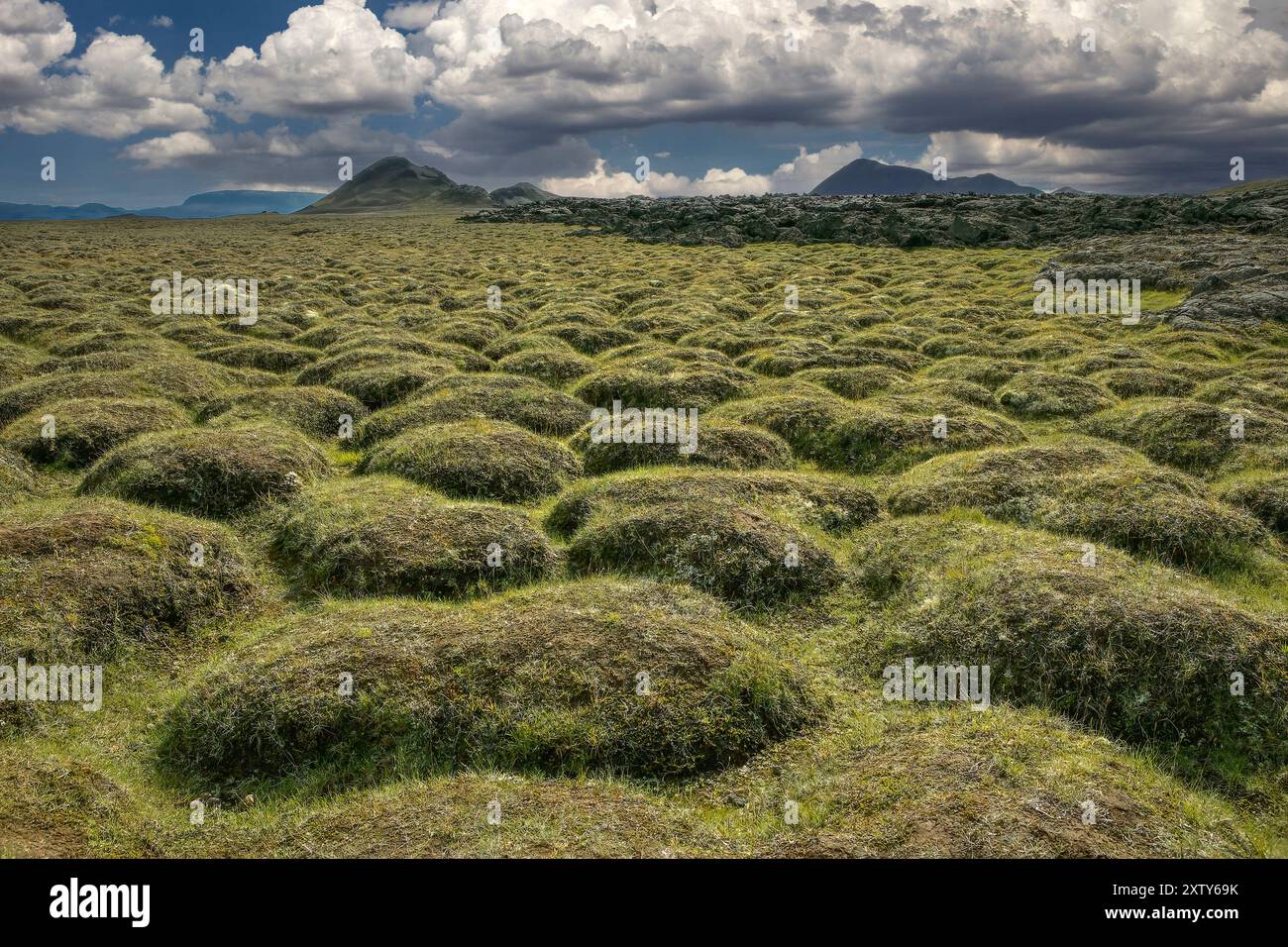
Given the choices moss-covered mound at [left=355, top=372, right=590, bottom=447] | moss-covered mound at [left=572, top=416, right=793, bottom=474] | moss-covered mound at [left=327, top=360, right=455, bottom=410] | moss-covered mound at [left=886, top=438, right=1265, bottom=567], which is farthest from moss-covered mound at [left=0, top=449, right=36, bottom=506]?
moss-covered mound at [left=886, top=438, right=1265, bottom=567]

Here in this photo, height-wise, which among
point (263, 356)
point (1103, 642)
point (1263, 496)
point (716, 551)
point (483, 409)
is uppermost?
point (263, 356)

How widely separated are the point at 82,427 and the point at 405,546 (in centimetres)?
1167

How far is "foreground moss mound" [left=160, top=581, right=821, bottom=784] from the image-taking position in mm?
8883

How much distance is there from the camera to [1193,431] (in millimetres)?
19875

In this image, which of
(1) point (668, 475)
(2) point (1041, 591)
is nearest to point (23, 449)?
(1) point (668, 475)

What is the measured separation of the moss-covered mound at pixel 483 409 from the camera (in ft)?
70.6

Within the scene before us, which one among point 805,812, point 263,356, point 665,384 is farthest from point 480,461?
point 263,356

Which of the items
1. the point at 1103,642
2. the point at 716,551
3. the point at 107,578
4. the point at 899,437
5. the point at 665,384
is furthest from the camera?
the point at 665,384

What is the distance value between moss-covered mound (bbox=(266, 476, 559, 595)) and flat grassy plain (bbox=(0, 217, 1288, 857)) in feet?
0.25

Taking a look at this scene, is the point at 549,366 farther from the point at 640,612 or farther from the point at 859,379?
the point at 640,612

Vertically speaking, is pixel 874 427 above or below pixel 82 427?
below

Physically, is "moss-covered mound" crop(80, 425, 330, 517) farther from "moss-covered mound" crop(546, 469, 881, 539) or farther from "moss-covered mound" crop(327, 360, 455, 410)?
"moss-covered mound" crop(327, 360, 455, 410)

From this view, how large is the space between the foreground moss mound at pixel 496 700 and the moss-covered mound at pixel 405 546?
6.70 feet

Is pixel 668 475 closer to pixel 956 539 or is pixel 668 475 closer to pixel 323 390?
pixel 956 539
